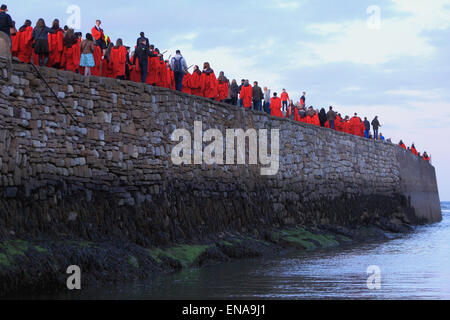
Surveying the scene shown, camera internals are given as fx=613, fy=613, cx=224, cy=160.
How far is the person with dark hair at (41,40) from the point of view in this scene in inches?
483

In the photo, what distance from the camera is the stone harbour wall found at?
10.7 metres

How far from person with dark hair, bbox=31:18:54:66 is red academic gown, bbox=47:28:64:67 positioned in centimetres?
16

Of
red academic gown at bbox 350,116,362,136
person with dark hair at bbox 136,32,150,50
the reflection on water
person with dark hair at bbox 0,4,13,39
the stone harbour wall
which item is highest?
person with dark hair at bbox 136,32,150,50

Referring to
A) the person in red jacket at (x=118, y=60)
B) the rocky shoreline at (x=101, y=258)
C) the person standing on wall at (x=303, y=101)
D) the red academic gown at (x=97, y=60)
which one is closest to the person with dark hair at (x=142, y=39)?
the person in red jacket at (x=118, y=60)

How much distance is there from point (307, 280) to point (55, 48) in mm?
6981

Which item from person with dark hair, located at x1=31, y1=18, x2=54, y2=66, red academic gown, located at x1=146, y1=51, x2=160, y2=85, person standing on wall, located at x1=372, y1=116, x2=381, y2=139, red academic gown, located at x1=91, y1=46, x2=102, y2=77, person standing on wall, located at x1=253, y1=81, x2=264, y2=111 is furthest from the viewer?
person standing on wall, located at x1=372, y1=116, x2=381, y2=139

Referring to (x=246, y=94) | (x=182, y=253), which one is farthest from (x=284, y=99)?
(x=182, y=253)

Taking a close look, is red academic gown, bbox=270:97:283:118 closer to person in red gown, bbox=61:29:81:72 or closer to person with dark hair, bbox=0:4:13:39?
person in red gown, bbox=61:29:81:72

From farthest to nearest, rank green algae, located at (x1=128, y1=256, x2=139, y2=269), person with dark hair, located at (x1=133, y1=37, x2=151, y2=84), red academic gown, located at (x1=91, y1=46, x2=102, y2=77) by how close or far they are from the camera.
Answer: person with dark hair, located at (x1=133, y1=37, x2=151, y2=84) → red academic gown, located at (x1=91, y1=46, x2=102, y2=77) → green algae, located at (x1=128, y1=256, x2=139, y2=269)

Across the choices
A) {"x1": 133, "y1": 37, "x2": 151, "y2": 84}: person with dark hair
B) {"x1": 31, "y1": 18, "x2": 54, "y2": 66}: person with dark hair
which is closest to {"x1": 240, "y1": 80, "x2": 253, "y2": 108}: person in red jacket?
{"x1": 133, "y1": 37, "x2": 151, "y2": 84}: person with dark hair

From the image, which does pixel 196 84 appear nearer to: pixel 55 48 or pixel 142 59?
pixel 142 59

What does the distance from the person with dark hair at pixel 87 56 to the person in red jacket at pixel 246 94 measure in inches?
255

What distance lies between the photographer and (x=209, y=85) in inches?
675

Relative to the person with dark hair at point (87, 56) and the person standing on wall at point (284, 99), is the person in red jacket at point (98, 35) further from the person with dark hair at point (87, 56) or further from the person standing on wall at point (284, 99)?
the person standing on wall at point (284, 99)
